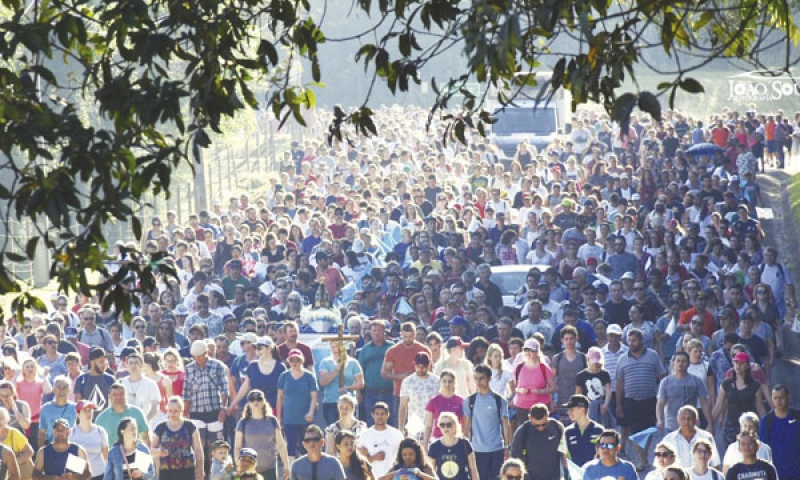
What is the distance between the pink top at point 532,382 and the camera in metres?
16.0

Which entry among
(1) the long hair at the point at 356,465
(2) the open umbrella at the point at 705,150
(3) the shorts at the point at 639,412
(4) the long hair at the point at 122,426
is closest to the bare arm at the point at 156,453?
(4) the long hair at the point at 122,426

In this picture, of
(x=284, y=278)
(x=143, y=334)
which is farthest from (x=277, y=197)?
(x=143, y=334)

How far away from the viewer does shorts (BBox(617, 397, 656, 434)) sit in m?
16.3

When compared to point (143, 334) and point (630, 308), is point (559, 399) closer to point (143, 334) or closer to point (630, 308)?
point (630, 308)

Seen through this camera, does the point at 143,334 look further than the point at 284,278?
No

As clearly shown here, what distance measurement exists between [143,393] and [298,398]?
154cm

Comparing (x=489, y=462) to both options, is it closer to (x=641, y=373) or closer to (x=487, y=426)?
(x=487, y=426)

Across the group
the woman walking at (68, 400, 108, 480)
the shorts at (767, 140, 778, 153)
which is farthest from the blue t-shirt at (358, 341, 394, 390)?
the shorts at (767, 140, 778, 153)

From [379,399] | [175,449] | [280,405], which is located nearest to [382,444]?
[175,449]

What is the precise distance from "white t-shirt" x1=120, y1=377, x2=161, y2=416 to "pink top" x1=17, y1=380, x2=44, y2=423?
1.13 meters

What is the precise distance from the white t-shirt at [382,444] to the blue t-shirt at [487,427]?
870mm

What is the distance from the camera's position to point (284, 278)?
21328mm

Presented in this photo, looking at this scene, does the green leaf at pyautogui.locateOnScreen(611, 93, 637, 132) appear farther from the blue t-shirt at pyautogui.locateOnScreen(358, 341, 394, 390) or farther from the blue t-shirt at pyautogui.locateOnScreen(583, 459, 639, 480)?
the blue t-shirt at pyautogui.locateOnScreen(358, 341, 394, 390)

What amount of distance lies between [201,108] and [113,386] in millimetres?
8079
